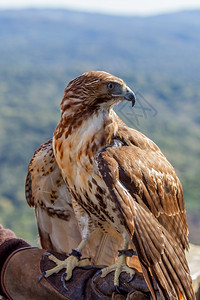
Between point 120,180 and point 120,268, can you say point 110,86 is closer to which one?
point 120,180

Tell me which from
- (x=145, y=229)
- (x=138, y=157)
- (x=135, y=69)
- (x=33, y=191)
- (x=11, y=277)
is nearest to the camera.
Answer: (x=145, y=229)

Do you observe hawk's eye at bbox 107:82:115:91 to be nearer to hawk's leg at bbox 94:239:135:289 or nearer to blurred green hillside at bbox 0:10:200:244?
hawk's leg at bbox 94:239:135:289

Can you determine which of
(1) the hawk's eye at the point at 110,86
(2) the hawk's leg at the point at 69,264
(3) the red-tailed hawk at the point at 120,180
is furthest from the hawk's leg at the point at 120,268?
(1) the hawk's eye at the point at 110,86

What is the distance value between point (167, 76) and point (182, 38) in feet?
37.4

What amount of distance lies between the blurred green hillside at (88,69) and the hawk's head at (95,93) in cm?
6145

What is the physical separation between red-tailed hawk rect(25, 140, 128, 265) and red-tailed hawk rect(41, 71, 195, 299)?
48 centimetres

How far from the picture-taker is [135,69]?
92.1 meters

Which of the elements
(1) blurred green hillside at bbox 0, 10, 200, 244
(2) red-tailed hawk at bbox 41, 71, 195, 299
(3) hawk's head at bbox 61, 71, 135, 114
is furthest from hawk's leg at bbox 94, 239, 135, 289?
(1) blurred green hillside at bbox 0, 10, 200, 244

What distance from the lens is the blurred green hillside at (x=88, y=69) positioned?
79.4 m

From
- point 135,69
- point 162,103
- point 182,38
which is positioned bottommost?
point 162,103

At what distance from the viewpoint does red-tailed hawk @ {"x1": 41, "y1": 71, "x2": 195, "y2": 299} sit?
125 inches

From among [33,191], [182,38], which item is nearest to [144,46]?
[182,38]

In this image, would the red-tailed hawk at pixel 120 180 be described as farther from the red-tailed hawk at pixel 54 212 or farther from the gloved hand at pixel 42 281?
the red-tailed hawk at pixel 54 212

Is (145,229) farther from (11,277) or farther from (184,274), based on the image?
(11,277)
